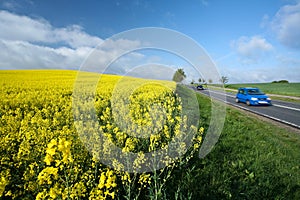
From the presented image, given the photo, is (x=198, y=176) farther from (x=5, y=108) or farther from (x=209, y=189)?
(x=5, y=108)

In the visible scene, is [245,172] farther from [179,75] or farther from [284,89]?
[284,89]

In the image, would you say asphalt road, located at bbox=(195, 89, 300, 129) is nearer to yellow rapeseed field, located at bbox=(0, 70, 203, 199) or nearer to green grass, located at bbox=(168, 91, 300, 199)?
green grass, located at bbox=(168, 91, 300, 199)

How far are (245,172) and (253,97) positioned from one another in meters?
13.7

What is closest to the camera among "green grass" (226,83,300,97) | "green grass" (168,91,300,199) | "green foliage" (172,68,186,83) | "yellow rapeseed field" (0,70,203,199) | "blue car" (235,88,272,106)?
"yellow rapeseed field" (0,70,203,199)

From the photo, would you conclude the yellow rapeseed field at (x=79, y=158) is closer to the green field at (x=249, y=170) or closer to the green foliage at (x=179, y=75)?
the green field at (x=249, y=170)

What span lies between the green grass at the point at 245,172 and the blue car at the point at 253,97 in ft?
33.5

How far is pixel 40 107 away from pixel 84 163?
454cm

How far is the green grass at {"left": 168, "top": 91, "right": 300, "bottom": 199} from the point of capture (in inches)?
148

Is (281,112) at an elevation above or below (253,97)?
below

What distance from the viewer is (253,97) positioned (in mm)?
16547

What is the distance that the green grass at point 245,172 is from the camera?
3.76 m

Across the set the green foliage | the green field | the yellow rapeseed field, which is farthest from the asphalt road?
the yellow rapeseed field

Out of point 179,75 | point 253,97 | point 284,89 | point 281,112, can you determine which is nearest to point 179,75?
point 179,75

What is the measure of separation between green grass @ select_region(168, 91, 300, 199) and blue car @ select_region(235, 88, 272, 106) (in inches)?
402
